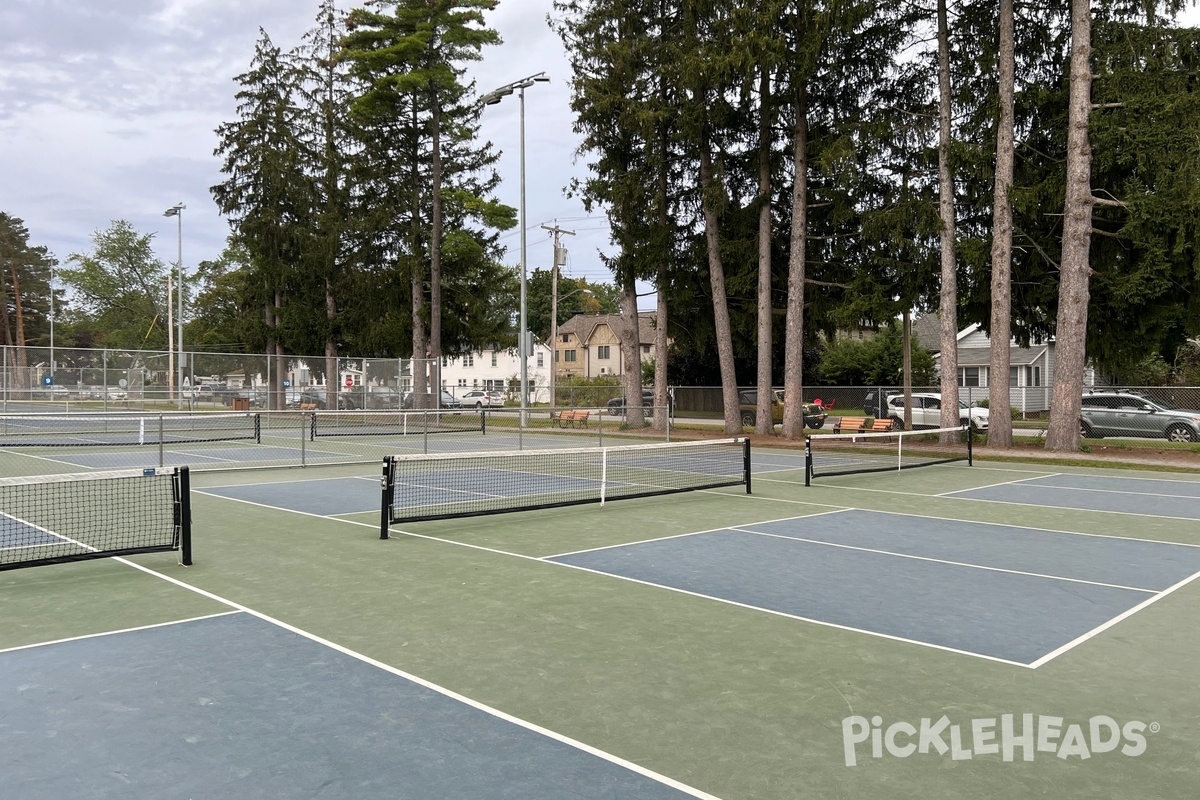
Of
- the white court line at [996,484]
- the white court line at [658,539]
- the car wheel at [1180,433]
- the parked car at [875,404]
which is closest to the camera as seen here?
the white court line at [658,539]

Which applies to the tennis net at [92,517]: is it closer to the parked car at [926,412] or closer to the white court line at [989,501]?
the white court line at [989,501]

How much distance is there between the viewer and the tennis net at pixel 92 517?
8.45 meters

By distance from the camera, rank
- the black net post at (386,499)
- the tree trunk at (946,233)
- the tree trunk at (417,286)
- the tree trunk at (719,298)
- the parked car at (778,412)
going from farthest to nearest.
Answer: the tree trunk at (417,286)
the parked car at (778,412)
the tree trunk at (719,298)
the tree trunk at (946,233)
the black net post at (386,499)

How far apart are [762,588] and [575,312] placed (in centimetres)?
11226

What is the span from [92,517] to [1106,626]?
37.9 ft


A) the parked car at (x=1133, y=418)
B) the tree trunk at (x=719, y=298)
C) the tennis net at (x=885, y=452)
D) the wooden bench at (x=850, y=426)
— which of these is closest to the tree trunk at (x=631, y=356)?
the tree trunk at (x=719, y=298)

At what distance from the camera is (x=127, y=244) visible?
80000 millimetres

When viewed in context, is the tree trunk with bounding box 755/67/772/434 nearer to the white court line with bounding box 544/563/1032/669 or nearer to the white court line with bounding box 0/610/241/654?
the white court line with bounding box 544/563/1032/669

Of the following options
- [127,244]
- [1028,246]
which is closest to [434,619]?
[1028,246]

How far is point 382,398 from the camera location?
37.0 meters

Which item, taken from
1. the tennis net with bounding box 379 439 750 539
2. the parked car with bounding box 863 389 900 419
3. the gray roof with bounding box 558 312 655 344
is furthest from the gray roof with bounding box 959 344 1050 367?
the tennis net with bounding box 379 439 750 539

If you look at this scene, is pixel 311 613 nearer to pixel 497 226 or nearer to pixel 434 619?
pixel 434 619

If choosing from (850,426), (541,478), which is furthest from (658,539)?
(850,426)

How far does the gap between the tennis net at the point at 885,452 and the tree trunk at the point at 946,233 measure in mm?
1236
